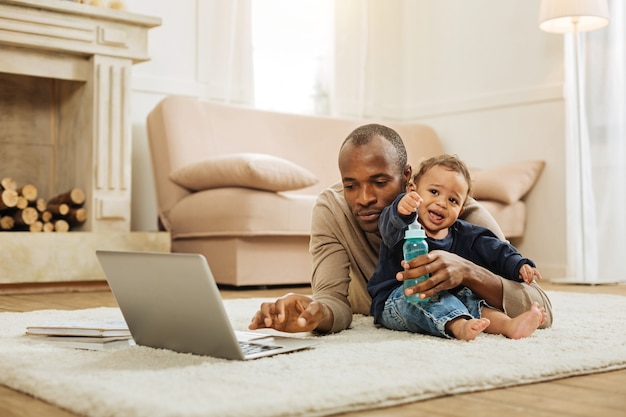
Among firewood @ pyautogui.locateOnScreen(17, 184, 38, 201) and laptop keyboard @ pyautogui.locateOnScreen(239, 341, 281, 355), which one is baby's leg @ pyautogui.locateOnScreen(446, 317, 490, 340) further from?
firewood @ pyautogui.locateOnScreen(17, 184, 38, 201)

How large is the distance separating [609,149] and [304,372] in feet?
10.7

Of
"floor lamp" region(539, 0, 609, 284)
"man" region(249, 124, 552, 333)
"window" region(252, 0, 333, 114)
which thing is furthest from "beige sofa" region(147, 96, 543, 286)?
"man" region(249, 124, 552, 333)

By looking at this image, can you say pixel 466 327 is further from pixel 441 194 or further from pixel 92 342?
pixel 92 342

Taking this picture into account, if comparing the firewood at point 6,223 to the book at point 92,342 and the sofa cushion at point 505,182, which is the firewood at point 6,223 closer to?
the book at point 92,342

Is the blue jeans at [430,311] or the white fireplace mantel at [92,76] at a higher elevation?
the white fireplace mantel at [92,76]

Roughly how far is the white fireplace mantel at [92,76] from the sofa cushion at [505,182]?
177cm

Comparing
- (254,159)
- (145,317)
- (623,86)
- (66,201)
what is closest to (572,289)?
(623,86)

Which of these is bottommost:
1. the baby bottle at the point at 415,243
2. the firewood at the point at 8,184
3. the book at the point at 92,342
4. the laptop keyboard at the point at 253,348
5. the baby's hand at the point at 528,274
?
the book at the point at 92,342

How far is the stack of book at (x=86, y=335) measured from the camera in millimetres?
1551

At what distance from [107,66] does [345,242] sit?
2032 mm

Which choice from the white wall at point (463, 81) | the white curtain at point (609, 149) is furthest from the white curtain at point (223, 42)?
the white curtain at point (609, 149)

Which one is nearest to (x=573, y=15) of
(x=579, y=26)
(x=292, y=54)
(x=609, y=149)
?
(x=579, y=26)

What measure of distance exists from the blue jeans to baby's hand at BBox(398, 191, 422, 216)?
8.9 inches

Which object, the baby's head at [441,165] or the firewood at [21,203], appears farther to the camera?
the firewood at [21,203]
